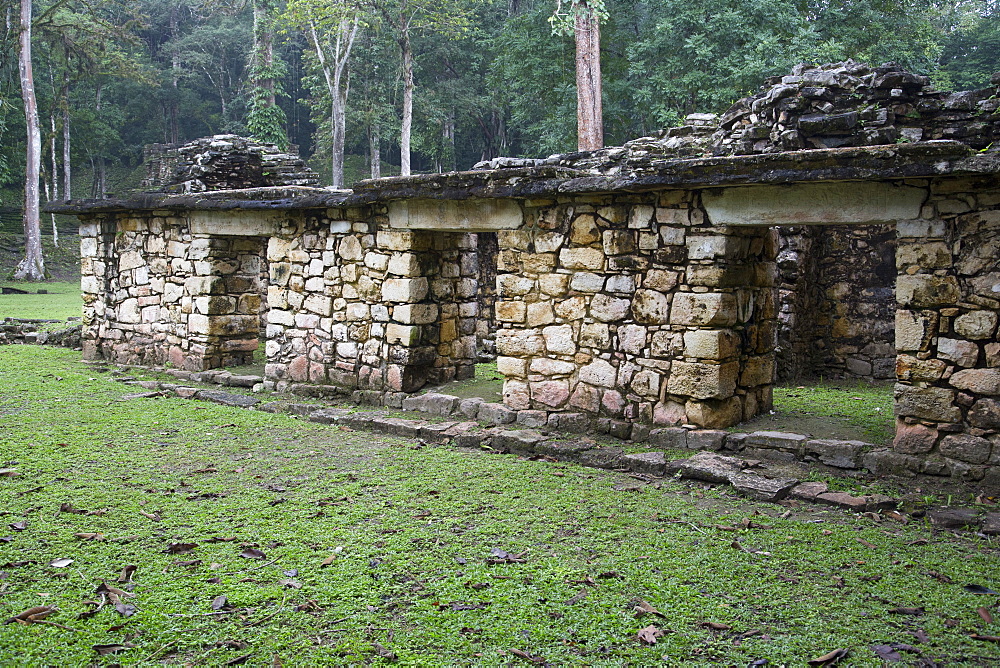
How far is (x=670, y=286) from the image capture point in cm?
647

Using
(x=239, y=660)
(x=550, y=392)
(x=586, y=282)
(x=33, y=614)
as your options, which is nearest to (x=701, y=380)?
(x=586, y=282)

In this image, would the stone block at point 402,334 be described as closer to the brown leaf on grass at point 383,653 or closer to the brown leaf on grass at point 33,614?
the brown leaf on grass at point 33,614

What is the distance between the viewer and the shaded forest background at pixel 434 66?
20.6 metres

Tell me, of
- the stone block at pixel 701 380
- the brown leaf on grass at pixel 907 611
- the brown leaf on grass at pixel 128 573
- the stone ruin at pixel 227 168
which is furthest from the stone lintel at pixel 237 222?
the brown leaf on grass at pixel 907 611

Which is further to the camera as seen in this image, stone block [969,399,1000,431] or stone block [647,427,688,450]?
stone block [647,427,688,450]

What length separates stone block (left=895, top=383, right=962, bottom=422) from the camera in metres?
5.46

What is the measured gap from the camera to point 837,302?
9.70 metres

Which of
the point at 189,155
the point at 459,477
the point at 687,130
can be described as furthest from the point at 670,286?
the point at 189,155

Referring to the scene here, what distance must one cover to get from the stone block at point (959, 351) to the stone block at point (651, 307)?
195 centimetres

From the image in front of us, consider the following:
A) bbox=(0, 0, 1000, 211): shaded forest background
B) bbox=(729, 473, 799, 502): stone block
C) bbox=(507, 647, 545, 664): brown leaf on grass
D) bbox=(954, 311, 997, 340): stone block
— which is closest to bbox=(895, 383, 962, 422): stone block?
bbox=(954, 311, 997, 340): stone block

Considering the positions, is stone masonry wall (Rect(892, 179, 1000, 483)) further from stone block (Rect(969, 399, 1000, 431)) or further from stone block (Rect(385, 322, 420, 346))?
stone block (Rect(385, 322, 420, 346))

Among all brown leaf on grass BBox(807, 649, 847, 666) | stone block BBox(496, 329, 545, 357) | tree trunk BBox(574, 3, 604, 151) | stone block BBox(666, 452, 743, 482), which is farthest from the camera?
tree trunk BBox(574, 3, 604, 151)

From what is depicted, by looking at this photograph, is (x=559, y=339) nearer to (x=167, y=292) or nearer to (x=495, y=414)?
(x=495, y=414)

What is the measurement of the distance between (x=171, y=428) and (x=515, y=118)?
21.0 m
